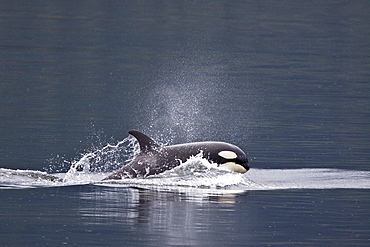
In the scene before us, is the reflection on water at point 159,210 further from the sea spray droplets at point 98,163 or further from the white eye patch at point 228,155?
the sea spray droplets at point 98,163

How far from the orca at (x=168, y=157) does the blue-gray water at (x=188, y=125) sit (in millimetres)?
468

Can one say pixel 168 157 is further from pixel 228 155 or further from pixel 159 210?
pixel 159 210

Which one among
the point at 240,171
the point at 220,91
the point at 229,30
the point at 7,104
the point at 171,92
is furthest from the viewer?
the point at 229,30

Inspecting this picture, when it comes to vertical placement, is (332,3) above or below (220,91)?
above

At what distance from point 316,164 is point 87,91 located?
12.4 metres

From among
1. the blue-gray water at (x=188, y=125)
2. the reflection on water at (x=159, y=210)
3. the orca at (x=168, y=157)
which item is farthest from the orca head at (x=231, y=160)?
the reflection on water at (x=159, y=210)

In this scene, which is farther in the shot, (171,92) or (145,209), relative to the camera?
(171,92)

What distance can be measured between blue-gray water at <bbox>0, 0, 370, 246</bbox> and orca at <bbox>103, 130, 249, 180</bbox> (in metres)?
0.47

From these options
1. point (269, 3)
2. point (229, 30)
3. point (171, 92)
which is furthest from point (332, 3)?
point (171, 92)

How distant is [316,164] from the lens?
1956 centimetres

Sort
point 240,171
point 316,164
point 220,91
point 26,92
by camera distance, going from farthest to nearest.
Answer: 1. point 220,91
2. point 26,92
3. point 316,164
4. point 240,171

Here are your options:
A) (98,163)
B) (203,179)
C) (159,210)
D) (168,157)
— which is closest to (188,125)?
(98,163)

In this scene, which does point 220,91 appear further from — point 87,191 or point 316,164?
point 87,191

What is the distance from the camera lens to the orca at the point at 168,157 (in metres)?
17.3
